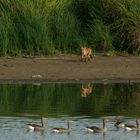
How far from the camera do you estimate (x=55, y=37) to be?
25.1 m

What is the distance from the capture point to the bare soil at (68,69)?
21859 mm

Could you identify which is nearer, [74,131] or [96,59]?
[74,131]

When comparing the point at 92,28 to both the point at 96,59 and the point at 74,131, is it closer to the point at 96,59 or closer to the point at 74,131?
the point at 96,59

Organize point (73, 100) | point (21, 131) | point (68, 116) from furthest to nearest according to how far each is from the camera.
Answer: point (73, 100), point (68, 116), point (21, 131)

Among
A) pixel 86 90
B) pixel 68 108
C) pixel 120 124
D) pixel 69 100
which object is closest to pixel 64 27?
pixel 86 90

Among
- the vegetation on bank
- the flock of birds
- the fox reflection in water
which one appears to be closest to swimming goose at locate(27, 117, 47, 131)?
the flock of birds

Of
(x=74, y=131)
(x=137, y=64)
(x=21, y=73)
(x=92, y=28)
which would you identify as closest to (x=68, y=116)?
(x=74, y=131)

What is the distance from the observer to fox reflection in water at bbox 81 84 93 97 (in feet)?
64.6

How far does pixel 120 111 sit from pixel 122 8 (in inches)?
319

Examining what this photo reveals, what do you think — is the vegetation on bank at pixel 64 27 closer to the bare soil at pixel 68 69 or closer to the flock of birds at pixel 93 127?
the bare soil at pixel 68 69

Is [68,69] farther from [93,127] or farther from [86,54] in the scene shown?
[93,127]

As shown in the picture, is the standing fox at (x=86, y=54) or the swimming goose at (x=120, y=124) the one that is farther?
the standing fox at (x=86, y=54)

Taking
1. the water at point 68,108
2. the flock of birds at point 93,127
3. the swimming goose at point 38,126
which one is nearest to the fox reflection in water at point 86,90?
the water at point 68,108

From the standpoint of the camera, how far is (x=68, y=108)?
58.4 ft
